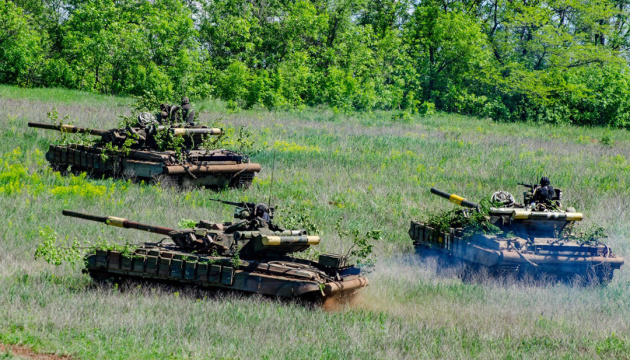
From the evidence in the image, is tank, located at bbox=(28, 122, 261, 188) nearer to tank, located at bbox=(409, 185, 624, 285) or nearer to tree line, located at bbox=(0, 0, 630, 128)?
tank, located at bbox=(409, 185, 624, 285)

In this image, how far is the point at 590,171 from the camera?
26984 millimetres

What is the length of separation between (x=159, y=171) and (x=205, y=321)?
10.7 meters

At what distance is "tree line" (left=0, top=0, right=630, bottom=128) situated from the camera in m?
46.2

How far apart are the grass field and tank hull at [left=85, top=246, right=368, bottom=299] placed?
0.75 feet

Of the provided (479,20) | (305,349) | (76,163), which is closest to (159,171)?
(76,163)

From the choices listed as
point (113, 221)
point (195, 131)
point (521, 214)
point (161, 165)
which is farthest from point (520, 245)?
point (195, 131)

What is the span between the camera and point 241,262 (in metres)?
11.6

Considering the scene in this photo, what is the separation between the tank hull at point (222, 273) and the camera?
1110 centimetres

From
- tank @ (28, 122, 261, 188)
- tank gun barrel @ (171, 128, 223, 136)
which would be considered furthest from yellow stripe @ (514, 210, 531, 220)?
tank gun barrel @ (171, 128, 223, 136)

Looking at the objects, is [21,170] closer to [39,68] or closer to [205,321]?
[205,321]

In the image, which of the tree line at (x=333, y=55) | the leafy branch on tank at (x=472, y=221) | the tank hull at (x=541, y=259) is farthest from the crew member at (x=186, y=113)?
the tree line at (x=333, y=55)

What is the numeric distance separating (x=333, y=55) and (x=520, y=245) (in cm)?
3934

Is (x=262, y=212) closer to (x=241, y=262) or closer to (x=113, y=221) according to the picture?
(x=241, y=262)

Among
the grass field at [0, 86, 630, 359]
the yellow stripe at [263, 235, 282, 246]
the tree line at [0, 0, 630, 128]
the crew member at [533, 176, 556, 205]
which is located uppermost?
the tree line at [0, 0, 630, 128]
